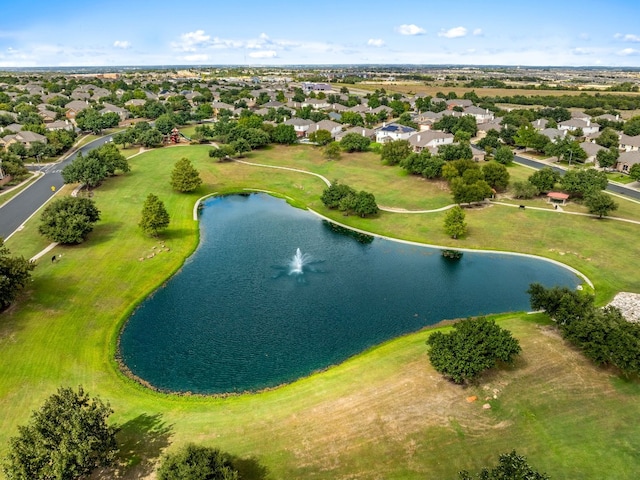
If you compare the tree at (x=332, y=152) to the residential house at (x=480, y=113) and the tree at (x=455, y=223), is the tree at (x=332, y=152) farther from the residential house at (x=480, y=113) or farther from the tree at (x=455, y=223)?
the residential house at (x=480, y=113)

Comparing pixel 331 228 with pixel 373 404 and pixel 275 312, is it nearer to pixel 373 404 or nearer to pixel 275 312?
pixel 275 312

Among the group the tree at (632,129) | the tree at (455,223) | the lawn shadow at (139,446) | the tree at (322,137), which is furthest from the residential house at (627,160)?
the lawn shadow at (139,446)

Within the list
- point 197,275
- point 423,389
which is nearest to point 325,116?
point 197,275

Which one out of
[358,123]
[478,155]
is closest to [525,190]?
[478,155]

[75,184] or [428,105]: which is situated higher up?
[428,105]

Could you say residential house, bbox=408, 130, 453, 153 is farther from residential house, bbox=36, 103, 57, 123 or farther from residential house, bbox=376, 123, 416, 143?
residential house, bbox=36, 103, 57, 123
